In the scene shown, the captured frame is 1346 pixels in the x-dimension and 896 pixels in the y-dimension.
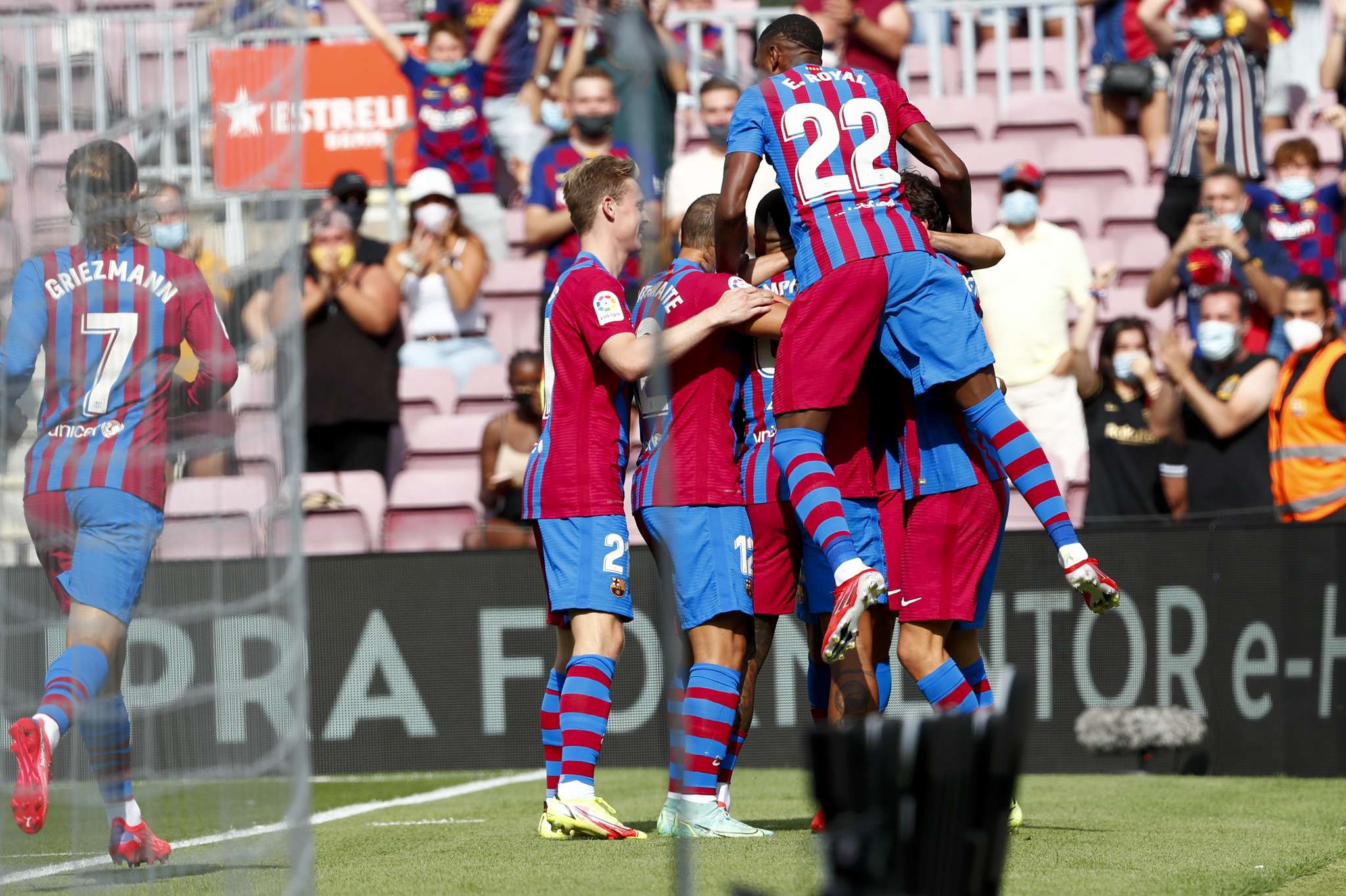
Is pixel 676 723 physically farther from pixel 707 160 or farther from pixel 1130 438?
pixel 707 160

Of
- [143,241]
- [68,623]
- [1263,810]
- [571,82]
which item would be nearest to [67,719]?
[68,623]

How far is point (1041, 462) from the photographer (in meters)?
4.94

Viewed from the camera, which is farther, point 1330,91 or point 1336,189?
point 1330,91

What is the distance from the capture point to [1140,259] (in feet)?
35.3

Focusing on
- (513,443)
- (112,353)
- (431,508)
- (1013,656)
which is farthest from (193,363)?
(431,508)

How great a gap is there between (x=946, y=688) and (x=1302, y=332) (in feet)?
14.7

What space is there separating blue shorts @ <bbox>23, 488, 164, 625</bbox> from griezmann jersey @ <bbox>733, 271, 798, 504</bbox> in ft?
6.48

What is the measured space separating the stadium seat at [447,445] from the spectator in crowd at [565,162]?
94 centimetres

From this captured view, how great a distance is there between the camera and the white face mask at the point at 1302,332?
8492 mm

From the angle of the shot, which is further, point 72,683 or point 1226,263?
point 1226,263

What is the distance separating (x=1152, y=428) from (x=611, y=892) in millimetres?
5367

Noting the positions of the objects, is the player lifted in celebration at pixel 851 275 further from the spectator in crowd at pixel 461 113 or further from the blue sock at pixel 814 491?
the spectator in crowd at pixel 461 113

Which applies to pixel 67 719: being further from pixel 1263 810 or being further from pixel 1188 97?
pixel 1188 97

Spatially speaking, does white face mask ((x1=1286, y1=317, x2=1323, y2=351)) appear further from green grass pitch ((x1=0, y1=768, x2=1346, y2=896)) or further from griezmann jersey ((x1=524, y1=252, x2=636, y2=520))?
griezmann jersey ((x1=524, y1=252, x2=636, y2=520))
